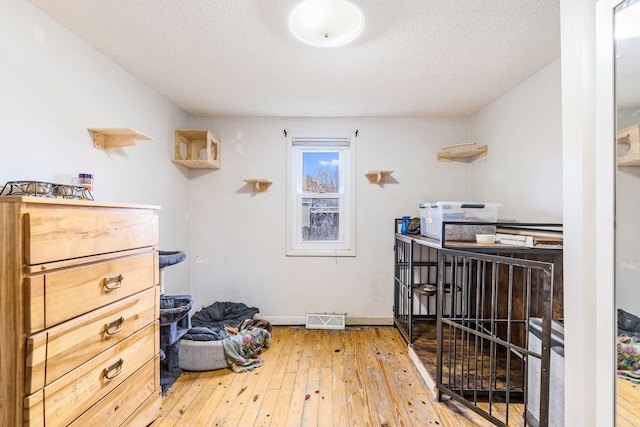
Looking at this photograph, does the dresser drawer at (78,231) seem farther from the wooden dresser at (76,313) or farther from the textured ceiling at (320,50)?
the textured ceiling at (320,50)

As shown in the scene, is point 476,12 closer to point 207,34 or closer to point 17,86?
point 207,34

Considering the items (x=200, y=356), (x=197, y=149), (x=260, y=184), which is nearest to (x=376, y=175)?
(x=260, y=184)

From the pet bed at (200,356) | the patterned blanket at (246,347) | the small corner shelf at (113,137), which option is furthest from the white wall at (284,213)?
the small corner shelf at (113,137)

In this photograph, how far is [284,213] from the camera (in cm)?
297

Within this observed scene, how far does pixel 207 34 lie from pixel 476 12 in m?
1.43

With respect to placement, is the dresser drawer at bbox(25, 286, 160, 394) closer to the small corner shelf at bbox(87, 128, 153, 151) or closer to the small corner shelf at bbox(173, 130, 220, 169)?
the small corner shelf at bbox(87, 128, 153, 151)

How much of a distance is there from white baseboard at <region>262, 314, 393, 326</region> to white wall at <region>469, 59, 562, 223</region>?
1.56 metres

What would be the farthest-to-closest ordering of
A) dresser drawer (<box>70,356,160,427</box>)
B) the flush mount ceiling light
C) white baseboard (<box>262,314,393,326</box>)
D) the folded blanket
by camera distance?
white baseboard (<box>262,314,393,326</box>)
the folded blanket
the flush mount ceiling light
dresser drawer (<box>70,356,160,427</box>)

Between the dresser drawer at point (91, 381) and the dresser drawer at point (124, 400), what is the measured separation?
28mm

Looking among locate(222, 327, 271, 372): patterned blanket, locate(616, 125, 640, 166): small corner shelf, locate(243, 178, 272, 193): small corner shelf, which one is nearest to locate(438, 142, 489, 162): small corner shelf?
locate(243, 178, 272, 193): small corner shelf

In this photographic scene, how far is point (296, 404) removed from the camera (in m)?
1.74

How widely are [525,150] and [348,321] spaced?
7.32 ft

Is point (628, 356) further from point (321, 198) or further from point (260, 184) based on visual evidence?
point (260, 184)

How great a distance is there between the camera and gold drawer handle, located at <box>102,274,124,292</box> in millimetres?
1215
